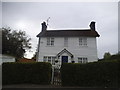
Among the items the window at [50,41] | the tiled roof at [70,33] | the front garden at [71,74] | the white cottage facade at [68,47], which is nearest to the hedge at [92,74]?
the front garden at [71,74]

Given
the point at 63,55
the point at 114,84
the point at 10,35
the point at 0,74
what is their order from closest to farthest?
the point at 114,84 → the point at 0,74 → the point at 63,55 → the point at 10,35

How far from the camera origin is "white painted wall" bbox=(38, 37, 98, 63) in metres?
21.4

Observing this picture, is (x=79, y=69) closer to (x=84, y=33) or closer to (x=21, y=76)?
(x=21, y=76)

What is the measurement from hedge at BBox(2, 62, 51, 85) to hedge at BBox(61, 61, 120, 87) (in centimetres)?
173

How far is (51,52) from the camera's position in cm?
2200

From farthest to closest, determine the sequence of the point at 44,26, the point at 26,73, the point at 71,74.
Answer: the point at 44,26
the point at 26,73
the point at 71,74

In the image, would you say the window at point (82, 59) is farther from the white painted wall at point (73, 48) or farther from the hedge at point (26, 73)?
the hedge at point (26, 73)

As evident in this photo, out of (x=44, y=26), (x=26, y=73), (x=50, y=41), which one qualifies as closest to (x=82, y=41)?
(x=50, y=41)

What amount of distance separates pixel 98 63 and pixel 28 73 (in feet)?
20.5

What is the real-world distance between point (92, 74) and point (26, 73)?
587cm

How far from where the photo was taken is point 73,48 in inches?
865

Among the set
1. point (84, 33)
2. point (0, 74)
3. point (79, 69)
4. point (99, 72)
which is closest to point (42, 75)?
point (79, 69)

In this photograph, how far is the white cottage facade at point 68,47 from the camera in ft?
69.8

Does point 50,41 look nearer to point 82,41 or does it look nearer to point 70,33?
point 70,33
